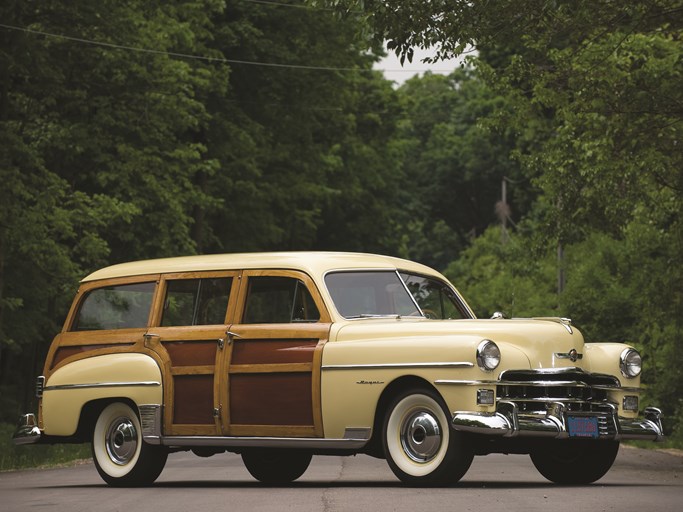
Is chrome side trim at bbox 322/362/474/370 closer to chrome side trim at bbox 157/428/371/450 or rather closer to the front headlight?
chrome side trim at bbox 157/428/371/450

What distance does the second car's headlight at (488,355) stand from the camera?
40.1ft

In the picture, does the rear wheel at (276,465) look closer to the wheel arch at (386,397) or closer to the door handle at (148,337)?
the door handle at (148,337)

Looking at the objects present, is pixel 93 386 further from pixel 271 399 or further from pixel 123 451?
pixel 271 399

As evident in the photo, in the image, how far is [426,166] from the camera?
83938 mm

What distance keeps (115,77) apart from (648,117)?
46.0ft

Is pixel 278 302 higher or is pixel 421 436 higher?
pixel 278 302

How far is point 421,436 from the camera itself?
12.5 metres

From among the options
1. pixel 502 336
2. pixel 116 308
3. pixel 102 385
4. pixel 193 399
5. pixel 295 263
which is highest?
pixel 295 263

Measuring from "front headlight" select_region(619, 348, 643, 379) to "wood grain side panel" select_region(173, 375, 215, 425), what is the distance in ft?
12.1

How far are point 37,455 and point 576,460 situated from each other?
11331 mm

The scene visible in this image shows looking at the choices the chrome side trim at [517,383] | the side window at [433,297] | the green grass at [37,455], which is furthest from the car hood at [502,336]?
the green grass at [37,455]

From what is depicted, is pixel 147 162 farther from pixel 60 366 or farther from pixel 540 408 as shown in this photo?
pixel 540 408

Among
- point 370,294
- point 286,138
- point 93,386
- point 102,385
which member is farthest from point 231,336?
point 286,138

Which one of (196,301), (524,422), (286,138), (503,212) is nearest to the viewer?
(524,422)
